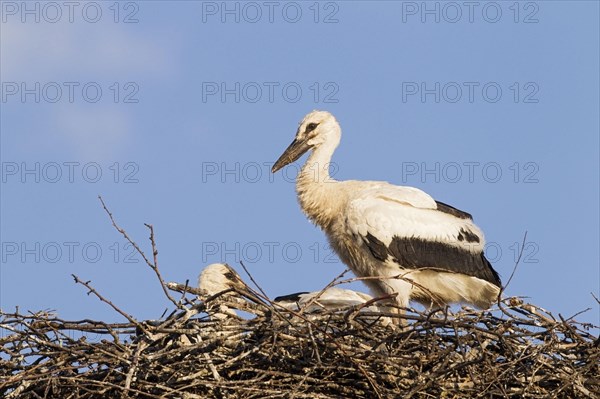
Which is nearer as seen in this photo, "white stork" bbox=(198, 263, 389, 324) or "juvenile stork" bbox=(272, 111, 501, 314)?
"white stork" bbox=(198, 263, 389, 324)

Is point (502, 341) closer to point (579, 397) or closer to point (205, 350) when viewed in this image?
point (579, 397)

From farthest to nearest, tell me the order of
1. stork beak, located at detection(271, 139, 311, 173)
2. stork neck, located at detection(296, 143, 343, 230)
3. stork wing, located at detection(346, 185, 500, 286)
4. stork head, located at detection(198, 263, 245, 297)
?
1. stork beak, located at detection(271, 139, 311, 173)
2. stork neck, located at detection(296, 143, 343, 230)
3. stork head, located at detection(198, 263, 245, 297)
4. stork wing, located at detection(346, 185, 500, 286)

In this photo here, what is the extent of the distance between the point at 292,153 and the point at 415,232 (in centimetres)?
125

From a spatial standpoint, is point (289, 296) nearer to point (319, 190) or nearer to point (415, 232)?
point (319, 190)

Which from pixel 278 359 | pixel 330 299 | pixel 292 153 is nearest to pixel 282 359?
pixel 278 359

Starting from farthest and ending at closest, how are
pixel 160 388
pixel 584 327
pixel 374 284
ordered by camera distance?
pixel 374 284 < pixel 584 327 < pixel 160 388

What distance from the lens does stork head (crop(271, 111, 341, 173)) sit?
1055 centimetres

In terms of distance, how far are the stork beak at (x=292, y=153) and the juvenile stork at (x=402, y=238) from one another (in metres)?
0.22

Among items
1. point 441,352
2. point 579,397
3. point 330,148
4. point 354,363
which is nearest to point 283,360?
point 354,363

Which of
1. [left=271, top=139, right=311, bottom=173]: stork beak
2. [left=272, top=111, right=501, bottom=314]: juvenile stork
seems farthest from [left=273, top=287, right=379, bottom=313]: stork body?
[left=271, top=139, right=311, bottom=173]: stork beak

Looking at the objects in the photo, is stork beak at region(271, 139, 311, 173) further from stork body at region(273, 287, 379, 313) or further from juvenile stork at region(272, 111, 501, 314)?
stork body at region(273, 287, 379, 313)

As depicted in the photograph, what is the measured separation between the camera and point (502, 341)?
26.0ft

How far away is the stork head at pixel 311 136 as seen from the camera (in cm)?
1055

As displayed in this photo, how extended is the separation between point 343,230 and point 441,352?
2325 mm
